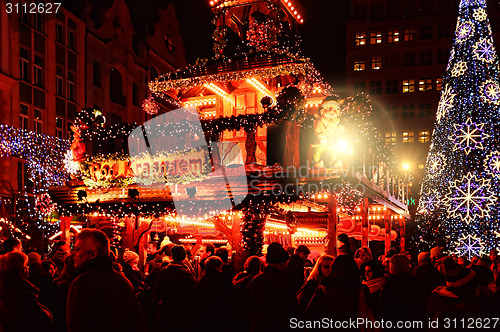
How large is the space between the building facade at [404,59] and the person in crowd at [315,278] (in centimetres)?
5418

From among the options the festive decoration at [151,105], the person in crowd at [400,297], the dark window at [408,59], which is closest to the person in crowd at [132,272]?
the person in crowd at [400,297]

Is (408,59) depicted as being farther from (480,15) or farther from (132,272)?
Answer: (132,272)

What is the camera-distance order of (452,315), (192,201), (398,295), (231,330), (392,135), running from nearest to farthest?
(452,315) → (398,295) → (231,330) → (192,201) → (392,135)

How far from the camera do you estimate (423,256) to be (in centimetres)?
830

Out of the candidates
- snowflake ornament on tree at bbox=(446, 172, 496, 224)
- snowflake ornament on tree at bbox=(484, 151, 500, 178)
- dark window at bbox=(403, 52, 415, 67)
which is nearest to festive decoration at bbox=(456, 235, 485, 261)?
snowflake ornament on tree at bbox=(446, 172, 496, 224)

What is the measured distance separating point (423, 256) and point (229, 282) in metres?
3.65

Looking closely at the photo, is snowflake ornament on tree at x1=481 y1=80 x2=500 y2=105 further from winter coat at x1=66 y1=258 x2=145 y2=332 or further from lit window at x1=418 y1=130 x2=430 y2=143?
lit window at x1=418 y1=130 x2=430 y2=143

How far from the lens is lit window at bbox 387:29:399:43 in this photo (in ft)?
203

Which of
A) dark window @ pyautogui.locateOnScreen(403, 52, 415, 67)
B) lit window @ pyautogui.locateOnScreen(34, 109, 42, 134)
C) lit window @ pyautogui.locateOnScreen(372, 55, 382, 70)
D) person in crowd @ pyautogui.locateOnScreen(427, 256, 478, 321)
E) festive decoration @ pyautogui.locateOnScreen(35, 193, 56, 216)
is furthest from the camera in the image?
lit window @ pyautogui.locateOnScreen(372, 55, 382, 70)

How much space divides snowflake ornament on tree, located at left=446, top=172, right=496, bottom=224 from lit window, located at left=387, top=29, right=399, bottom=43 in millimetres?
43830

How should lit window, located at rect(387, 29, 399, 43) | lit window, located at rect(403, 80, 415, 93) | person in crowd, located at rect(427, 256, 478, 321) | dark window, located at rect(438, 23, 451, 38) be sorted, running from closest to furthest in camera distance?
person in crowd, located at rect(427, 256, 478, 321) < dark window, located at rect(438, 23, 451, 38) < lit window, located at rect(403, 80, 415, 93) < lit window, located at rect(387, 29, 399, 43)

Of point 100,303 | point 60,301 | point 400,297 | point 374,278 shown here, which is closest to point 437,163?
point 374,278

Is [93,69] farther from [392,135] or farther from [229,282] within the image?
[392,135]

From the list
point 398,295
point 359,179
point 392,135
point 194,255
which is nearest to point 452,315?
point 398,295
